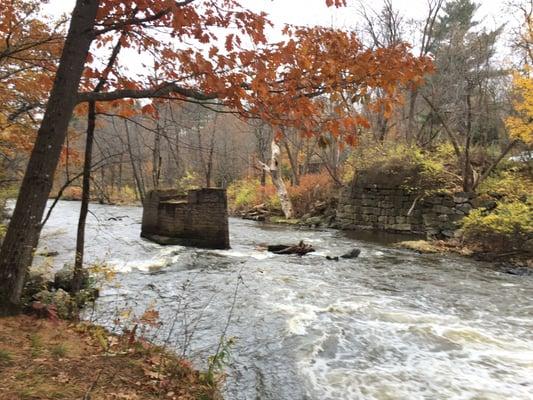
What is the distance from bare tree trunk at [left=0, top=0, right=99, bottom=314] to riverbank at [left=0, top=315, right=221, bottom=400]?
0.77 m

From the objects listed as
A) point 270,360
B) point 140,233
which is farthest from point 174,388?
point 140,233

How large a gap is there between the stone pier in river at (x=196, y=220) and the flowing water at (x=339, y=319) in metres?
1.33

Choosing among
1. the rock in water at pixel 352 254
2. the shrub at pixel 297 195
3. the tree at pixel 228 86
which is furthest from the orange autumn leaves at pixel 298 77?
the shrub at pixel 297 195

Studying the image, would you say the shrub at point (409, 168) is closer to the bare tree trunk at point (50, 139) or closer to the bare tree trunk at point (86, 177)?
the bare tree trunk at point (86, 177)

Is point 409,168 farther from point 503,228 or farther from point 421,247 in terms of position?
point 503,228

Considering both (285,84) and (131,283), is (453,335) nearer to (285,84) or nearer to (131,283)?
(285,84)

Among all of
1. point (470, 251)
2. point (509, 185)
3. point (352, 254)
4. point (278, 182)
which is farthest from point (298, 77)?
point (278, 182)

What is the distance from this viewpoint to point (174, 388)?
377cm

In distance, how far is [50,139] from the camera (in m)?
3.91

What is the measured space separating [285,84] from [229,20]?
45.8 inches

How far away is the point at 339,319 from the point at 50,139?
4.81m

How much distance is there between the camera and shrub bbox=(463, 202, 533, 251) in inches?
487

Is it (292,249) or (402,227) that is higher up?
(402,227)

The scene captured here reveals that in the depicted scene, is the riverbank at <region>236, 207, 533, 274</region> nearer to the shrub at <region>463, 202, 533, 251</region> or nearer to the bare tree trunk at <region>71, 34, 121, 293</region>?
the shrub at <region>463, 202, 533, 251</region>
